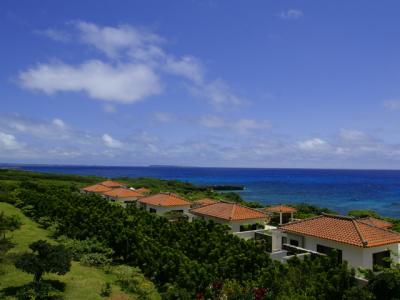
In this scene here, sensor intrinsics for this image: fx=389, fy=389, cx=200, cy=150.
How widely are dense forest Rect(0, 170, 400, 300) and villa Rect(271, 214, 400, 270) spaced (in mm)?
1806

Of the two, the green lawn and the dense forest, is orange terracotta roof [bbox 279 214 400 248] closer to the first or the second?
the dense forest

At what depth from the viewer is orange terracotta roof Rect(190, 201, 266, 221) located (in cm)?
3491

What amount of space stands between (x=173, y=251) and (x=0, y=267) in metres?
11.5

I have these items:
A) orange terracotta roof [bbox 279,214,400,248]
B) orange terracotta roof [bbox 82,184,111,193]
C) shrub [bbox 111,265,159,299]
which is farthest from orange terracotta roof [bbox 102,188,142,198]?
orange terracotta roof [bbox 279,214,400,248]

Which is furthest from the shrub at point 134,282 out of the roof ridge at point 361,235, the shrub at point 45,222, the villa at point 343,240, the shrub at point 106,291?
the shrub at point 45,222

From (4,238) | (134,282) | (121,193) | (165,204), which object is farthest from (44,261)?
(121,193)

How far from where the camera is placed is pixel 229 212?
35.5 m

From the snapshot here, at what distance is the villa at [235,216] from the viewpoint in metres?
34.8

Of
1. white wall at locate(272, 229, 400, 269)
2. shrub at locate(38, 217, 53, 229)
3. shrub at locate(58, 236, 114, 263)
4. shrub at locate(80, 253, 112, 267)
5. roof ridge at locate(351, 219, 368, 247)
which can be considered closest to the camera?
roof ridge at locate(351, 219, 368, 247)

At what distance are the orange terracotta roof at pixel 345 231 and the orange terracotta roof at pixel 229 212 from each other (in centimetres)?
581

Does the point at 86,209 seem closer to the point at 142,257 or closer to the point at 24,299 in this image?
the point at 142,257

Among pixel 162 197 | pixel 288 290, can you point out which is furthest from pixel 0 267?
pixel 162 197

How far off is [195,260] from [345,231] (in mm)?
10273

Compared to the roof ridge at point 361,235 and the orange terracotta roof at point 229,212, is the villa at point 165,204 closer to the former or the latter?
the orange terracotta roof at point 229,212
